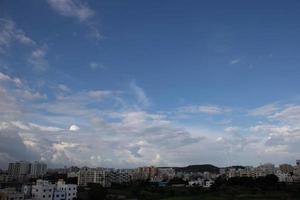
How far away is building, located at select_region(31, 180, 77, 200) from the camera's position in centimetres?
3884

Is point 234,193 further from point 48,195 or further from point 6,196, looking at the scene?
point 6,196

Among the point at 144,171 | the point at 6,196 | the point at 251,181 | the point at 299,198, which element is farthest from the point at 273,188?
the point at 144,171

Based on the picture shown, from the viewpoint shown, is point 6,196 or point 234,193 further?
point 234,193

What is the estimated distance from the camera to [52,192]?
39.8m

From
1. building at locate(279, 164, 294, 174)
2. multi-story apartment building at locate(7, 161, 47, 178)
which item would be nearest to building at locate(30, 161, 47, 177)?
multi-story apartment building at locate(7, 161, 47, 178)

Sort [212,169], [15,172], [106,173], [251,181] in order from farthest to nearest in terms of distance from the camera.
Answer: [212,169] → [15,172] → [106,173] → [251,181]

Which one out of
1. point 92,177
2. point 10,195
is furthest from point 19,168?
point 10,195

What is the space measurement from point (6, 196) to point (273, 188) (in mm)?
45895

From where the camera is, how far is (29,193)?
4094 cm

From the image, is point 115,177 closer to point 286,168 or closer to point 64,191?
point 64,191

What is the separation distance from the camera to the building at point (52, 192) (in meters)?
38.8

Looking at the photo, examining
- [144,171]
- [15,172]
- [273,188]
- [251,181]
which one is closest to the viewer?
[273,188]

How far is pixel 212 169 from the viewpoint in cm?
18825

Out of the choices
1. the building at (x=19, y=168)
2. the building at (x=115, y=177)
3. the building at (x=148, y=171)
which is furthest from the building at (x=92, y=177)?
the building at (x=148, y=171)
